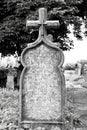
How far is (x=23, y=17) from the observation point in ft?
48.2

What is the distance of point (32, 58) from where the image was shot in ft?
23.7

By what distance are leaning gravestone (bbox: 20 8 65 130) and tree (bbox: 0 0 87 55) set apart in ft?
22.1

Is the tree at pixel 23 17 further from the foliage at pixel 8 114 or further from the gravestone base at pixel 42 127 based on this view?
the gravestone base at pixel 42 127

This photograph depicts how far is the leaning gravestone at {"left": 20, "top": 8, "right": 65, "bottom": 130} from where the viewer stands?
23.2 ft

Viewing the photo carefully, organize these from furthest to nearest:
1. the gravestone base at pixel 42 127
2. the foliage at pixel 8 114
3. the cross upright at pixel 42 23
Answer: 1. the cross upright at pixel 42 23
2. the gravestone base at pixel 42 127
3. the foliage at pixel 8 114

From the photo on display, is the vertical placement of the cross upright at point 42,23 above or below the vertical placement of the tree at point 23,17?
below

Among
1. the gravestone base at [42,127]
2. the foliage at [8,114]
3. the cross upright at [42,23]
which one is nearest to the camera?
the foliage at [8,114]

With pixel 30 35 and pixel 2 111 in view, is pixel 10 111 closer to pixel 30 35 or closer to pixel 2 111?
pixel 2 111

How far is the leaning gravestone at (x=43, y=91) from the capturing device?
7.07 m

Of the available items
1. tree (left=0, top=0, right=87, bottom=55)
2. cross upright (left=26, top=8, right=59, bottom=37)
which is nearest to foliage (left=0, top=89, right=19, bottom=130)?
cross upright (left=26, top=8, right=59, bottom=37)

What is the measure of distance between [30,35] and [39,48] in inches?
308

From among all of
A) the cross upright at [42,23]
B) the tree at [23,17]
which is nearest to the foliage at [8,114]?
the cross upright at [42,23]

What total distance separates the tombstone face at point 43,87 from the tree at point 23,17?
22.2ft

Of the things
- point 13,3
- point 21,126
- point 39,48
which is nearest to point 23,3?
point 13,3
